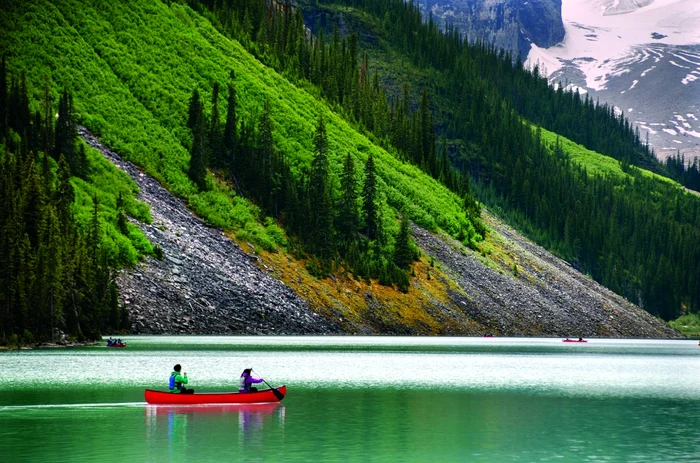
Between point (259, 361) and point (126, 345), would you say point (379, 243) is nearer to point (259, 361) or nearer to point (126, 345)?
point (126, 345)

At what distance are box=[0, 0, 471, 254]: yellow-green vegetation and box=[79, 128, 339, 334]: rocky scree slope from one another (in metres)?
6.04

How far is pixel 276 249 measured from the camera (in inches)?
5251

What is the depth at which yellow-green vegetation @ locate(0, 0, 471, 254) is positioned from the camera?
136 meters

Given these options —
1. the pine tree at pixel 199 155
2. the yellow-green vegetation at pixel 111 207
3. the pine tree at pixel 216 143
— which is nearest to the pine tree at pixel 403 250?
the pine tree at pixel 216 143

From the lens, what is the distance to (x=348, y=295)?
130 meters

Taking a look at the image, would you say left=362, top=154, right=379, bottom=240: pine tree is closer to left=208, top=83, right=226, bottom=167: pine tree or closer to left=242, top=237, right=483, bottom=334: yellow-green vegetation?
left=242, top=237, right=483, bottom=334: yellow-green vegetation

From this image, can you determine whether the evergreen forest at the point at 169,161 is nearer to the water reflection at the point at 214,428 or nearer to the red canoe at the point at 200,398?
the red canoe at the point at 200,398

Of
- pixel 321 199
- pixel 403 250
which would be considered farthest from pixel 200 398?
pixel 321 199

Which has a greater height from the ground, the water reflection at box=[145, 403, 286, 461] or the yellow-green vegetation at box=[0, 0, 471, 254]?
the yellow-green vegetation at box=[0, 0, 471, 254]

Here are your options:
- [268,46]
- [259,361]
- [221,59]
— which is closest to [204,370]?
[259,361]

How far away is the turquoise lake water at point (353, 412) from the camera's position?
111 ft

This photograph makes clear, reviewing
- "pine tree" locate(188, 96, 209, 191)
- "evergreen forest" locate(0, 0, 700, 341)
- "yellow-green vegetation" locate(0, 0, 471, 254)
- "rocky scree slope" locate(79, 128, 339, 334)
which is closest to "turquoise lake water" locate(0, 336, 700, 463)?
"evergreen forest" locate(0, 0, 700, 341)

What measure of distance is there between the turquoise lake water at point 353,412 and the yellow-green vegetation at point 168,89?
60.2 m

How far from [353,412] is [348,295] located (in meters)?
86.4
